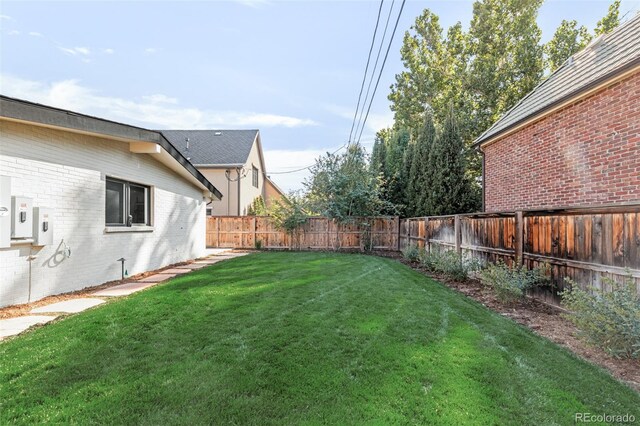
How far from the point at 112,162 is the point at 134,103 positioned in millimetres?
9320

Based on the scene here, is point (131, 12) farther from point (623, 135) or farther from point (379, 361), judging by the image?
point (623, 135)

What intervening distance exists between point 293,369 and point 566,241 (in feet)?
14.1

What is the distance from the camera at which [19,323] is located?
3.64 meters

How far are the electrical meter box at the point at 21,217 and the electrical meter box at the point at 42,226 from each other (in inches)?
4.3

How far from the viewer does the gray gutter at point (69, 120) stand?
4.02 meters

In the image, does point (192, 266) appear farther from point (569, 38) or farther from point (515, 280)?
point (569, 38)

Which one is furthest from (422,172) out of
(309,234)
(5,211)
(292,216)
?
(5,211)

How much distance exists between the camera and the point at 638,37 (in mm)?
5488

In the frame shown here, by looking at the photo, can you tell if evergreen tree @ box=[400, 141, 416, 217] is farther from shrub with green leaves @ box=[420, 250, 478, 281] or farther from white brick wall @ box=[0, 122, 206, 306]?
white brick wall @ box=[0, 122, 206, 306]

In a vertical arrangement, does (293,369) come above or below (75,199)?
below

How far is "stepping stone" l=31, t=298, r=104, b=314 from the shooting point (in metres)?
4.15

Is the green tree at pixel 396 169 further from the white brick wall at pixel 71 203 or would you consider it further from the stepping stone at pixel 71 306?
the stepping stone at pixel 71 306

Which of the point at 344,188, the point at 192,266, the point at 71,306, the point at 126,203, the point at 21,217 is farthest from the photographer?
the point at 344,188

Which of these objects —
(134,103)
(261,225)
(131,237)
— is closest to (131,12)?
(131,237)
